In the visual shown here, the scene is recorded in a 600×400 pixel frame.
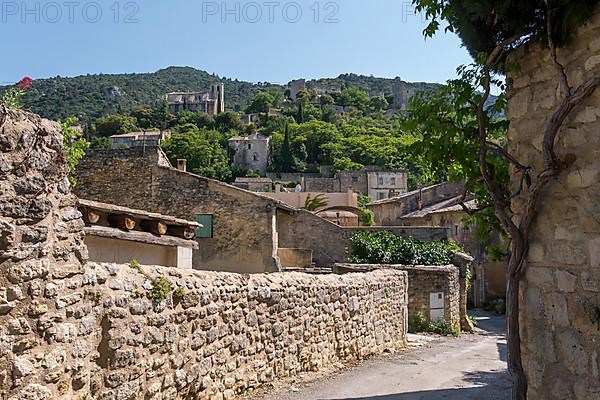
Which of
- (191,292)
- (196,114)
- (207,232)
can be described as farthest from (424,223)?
(196,114)

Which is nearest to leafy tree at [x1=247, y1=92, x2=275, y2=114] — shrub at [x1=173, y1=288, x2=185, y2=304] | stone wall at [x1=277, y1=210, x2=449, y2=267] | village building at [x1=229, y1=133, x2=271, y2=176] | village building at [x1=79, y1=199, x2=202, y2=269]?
village building at [x1=229, y1=133, x2=271, y2=176]

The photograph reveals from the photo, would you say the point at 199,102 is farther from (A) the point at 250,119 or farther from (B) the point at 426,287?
(B) the point at 426,287

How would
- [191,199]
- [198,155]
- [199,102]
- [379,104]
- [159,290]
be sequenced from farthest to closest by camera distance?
[379,104] < [199,102] < [198,155] < [191,199] < [159,290]

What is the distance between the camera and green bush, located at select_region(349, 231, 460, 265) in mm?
19938

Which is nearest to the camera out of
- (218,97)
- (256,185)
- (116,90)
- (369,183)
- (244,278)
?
(244,278)

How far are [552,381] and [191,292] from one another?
363 centimetres

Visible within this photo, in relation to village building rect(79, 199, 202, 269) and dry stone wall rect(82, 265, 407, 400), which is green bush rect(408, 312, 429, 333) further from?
village building rect(79, 199, 202, 269)

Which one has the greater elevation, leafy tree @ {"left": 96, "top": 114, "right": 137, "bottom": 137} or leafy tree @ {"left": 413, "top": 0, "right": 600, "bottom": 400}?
leafy tree @ {"left": 96, "top": 114, "right": 137, "bottom": 137}

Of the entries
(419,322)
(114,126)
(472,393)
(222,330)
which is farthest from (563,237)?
(114,126)

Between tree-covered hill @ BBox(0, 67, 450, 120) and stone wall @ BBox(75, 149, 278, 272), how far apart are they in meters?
82.1

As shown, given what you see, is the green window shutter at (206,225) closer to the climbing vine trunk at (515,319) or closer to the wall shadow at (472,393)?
the wall shadow at (472,393)

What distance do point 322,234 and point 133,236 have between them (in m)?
16.3

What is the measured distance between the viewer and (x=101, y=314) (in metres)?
4.84

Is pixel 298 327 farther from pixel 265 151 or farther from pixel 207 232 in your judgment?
pixel 265 151
